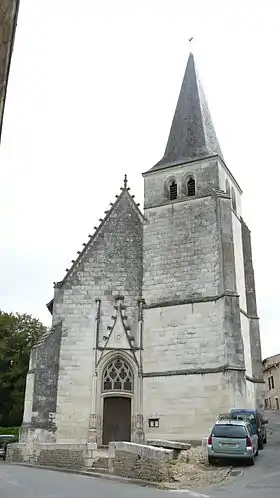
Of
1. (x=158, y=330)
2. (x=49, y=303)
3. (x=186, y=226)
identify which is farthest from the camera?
(x=49, y=303)

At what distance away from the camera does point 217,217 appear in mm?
22203

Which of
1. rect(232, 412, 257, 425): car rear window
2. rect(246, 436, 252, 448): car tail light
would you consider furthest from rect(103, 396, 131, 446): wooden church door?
rect(246, 436, 252, 448): car tail light

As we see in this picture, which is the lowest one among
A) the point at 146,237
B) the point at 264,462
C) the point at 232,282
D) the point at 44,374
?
the point at 264,462

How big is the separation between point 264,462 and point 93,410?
323 inches

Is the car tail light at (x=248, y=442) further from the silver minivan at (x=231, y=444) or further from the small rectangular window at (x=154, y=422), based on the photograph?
the small rectangular window at (x=154, y=422)

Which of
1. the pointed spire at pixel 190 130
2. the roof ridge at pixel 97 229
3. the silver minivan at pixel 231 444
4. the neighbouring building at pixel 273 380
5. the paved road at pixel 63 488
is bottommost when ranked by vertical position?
the paved road at pixel 63 488

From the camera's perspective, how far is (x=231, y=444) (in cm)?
1323

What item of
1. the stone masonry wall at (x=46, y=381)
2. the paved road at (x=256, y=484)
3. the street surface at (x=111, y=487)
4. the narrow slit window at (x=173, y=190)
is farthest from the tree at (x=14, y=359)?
the paved road at (x=256, y=484)

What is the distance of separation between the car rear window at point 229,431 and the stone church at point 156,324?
188 inches

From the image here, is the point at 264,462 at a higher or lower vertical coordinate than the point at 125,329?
lower

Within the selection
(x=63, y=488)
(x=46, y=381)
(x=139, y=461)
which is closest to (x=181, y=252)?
(x=46, y=381)

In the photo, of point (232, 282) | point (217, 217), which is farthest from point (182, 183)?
point (232, 282)

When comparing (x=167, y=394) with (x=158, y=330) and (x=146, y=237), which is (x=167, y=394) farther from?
(x=146, y=237)

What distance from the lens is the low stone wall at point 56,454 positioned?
1477 cm
